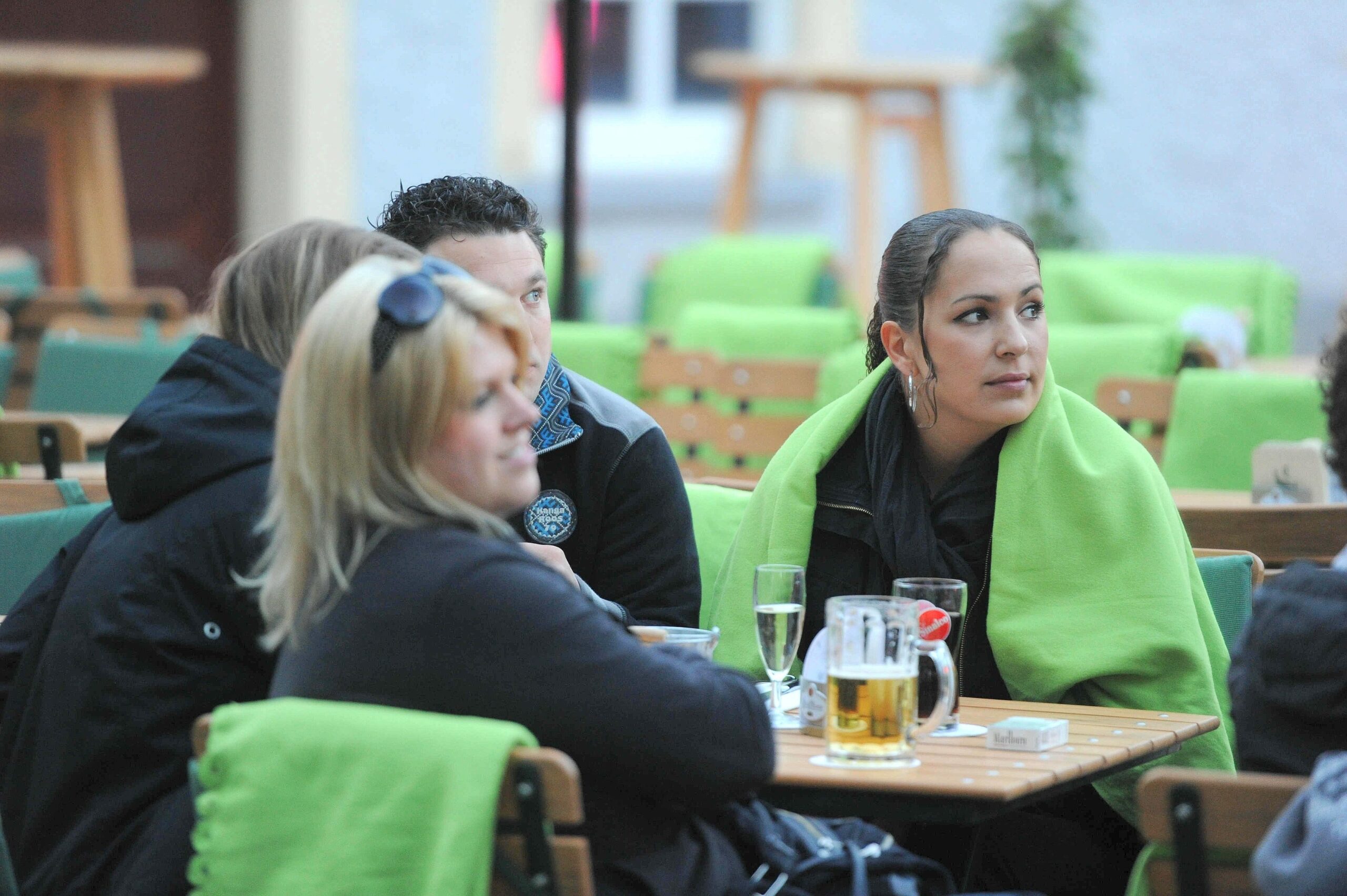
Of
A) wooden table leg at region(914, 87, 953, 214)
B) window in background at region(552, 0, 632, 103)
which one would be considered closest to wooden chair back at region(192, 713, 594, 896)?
wooden table leg at region(914, 87, 953, 214)

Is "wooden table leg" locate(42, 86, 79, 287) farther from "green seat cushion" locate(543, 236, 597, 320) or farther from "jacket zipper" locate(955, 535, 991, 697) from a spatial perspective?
"jacket zipper" locate(955, 535, 991, 697)

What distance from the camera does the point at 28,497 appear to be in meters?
3.17

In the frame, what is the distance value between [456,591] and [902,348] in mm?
1347

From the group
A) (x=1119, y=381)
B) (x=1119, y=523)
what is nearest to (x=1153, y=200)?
(x=1119, y=381)

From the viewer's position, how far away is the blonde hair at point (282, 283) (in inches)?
83.4

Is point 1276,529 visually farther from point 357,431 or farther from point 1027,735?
point 357,431

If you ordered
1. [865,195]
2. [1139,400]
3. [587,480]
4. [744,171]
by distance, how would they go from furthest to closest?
[744,171]
[865,195]
[1139,400]
[587,480]

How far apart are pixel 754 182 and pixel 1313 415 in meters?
5.98

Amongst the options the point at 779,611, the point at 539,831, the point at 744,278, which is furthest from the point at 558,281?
the point at 539,831

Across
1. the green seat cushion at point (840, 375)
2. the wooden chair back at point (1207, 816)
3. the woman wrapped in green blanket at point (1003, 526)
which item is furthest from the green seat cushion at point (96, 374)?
the wooden chair back at point (1207, 816)

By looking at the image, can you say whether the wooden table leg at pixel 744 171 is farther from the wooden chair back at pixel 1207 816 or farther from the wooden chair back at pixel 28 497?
the wooden chair back at pixel 1207 816

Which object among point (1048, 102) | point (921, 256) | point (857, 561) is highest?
point (1048, 102)

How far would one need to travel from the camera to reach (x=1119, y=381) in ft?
15.4

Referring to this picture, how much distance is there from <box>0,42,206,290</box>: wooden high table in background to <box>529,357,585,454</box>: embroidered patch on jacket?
15.5 feet
